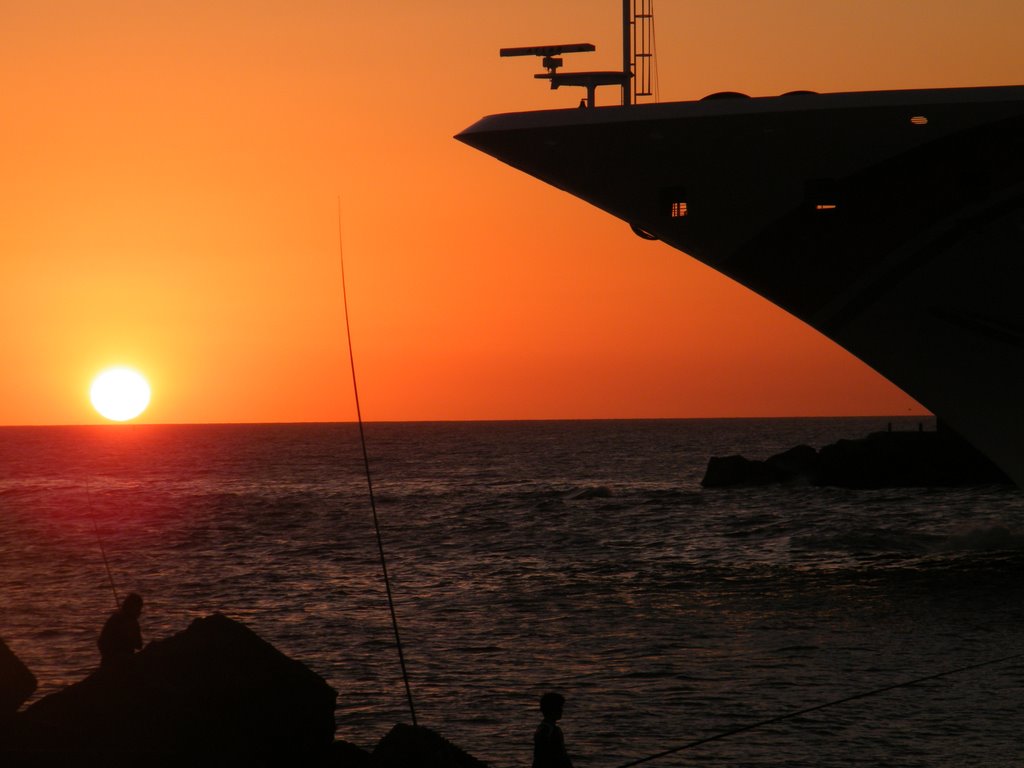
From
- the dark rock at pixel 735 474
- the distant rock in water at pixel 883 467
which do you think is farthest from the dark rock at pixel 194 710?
the dark rock at pixel 735 474

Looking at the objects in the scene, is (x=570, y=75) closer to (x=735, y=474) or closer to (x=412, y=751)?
(x=412, y=751)

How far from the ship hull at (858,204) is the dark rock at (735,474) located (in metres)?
51.4

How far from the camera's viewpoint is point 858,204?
14.6 meters

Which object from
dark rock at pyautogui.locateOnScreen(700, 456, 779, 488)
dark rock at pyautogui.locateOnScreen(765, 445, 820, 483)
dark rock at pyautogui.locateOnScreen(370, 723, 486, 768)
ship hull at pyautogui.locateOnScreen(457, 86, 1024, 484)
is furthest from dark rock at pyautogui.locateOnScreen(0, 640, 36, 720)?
dark rock at pyautogui.locateOnScreen(700, 456, 779, 488)

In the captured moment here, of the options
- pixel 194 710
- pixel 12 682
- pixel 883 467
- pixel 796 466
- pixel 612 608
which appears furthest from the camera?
pixel 796 466

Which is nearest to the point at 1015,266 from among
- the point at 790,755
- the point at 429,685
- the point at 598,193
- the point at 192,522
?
the point at 598,193

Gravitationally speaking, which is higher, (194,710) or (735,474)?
(194,710)

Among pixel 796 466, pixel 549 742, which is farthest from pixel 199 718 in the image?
pixel 796 466

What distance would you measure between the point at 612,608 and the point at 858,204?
1127 centimetres

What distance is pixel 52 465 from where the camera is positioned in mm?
103625

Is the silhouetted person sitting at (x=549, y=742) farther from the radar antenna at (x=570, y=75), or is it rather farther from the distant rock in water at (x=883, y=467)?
the distant rock in water at (x=883, y=467)

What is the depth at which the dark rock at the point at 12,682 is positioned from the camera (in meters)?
10.4

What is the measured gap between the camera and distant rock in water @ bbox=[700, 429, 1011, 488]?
60062 millimetres

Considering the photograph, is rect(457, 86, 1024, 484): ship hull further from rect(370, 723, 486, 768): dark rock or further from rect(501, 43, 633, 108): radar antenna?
rect(370, 723, 486, 768): dark rock
